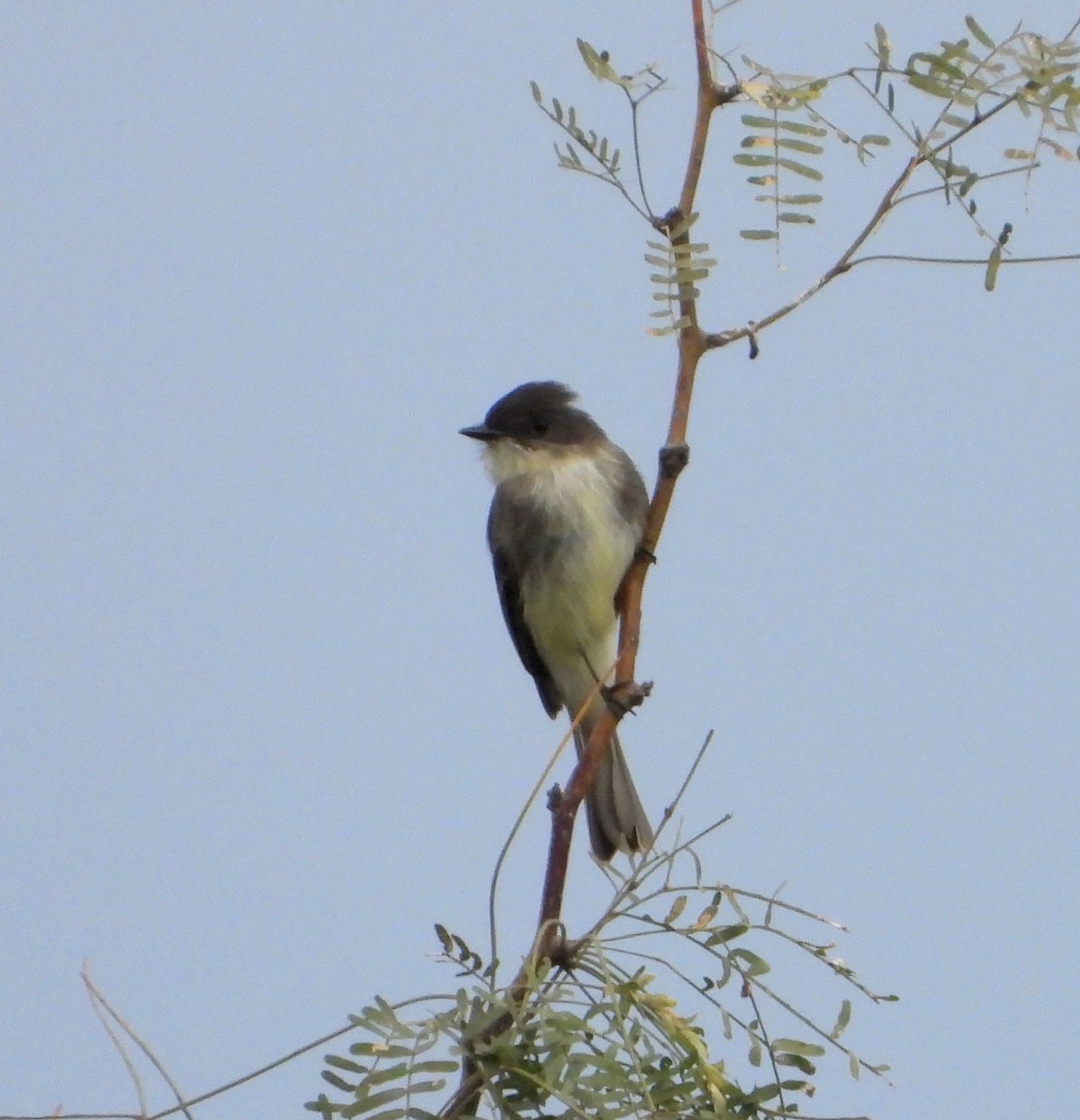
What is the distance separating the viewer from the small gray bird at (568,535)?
4734 mm

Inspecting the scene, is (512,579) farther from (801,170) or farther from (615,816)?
(801,170)

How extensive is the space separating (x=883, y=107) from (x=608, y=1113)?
4.79 ft

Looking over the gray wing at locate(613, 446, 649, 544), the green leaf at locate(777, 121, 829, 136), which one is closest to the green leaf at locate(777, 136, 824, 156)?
the green leaf at locate(777, 121, 829, 136)

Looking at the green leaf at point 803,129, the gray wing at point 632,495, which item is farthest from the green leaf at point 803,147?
the gray wing at point 632,495

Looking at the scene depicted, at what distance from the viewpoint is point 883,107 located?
2662mm

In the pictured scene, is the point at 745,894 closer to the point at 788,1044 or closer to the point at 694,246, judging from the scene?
the point at 788,1044

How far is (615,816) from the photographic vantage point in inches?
188

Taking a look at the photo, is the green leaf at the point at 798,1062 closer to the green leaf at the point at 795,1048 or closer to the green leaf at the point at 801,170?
the green leaf at the point at 795,1048

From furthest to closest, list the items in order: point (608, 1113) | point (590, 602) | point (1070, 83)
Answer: point (590, 602) < point (1070, 83) < point (608, 1113)

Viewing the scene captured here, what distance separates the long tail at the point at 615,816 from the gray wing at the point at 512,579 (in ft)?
1.79

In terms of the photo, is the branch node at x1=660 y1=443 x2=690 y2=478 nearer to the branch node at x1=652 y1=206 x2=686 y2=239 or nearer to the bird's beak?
the branch node at x1=652 y1=206 x2=686 y2=239

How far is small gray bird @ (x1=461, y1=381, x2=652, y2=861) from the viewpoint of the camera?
4.73 meters

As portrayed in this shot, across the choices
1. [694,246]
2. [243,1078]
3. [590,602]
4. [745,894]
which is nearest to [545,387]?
[590,602]

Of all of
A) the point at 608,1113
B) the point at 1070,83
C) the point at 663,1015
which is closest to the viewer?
the point at 608,1113
